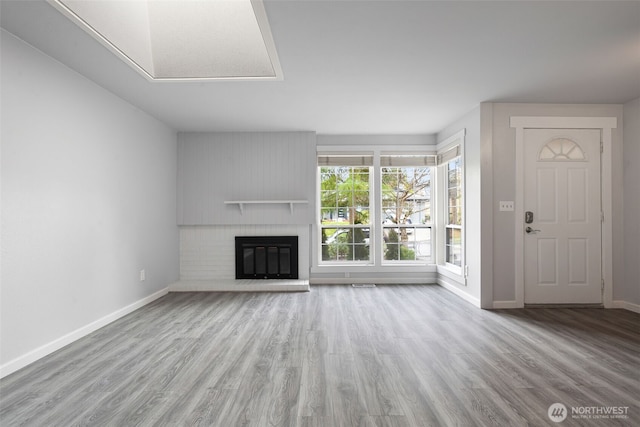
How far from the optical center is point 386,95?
3.79 meters

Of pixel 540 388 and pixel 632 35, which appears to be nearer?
pixel 540 388

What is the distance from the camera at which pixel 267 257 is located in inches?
216

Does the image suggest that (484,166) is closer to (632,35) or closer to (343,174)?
(632,35)

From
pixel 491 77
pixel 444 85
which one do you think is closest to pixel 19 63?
pixel 444 85

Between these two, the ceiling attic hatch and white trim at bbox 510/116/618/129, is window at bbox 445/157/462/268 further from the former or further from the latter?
the ceiling attic hatch

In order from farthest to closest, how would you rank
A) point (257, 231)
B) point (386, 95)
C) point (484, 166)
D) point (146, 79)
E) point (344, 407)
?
point (257, 231), point (484, 166), point (386, 95), point (146, 79), point (344, 407)

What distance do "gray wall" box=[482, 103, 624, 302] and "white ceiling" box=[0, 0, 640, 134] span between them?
19cm

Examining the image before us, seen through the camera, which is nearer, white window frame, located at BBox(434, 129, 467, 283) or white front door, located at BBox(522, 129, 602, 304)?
white front door, located at BBox(522, 129, 602, 304)

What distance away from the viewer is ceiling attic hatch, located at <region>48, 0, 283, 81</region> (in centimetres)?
277

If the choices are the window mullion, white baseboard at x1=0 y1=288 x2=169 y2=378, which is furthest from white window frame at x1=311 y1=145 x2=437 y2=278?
white baseboard at x1=0 y1=288 x2=169 y2=378

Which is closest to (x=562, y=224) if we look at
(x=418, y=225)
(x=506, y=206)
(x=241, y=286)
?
(x=506, y=206)

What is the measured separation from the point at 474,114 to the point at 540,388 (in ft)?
10.5

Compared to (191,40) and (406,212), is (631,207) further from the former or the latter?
(191,40)

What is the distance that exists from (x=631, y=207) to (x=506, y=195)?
147 cm
